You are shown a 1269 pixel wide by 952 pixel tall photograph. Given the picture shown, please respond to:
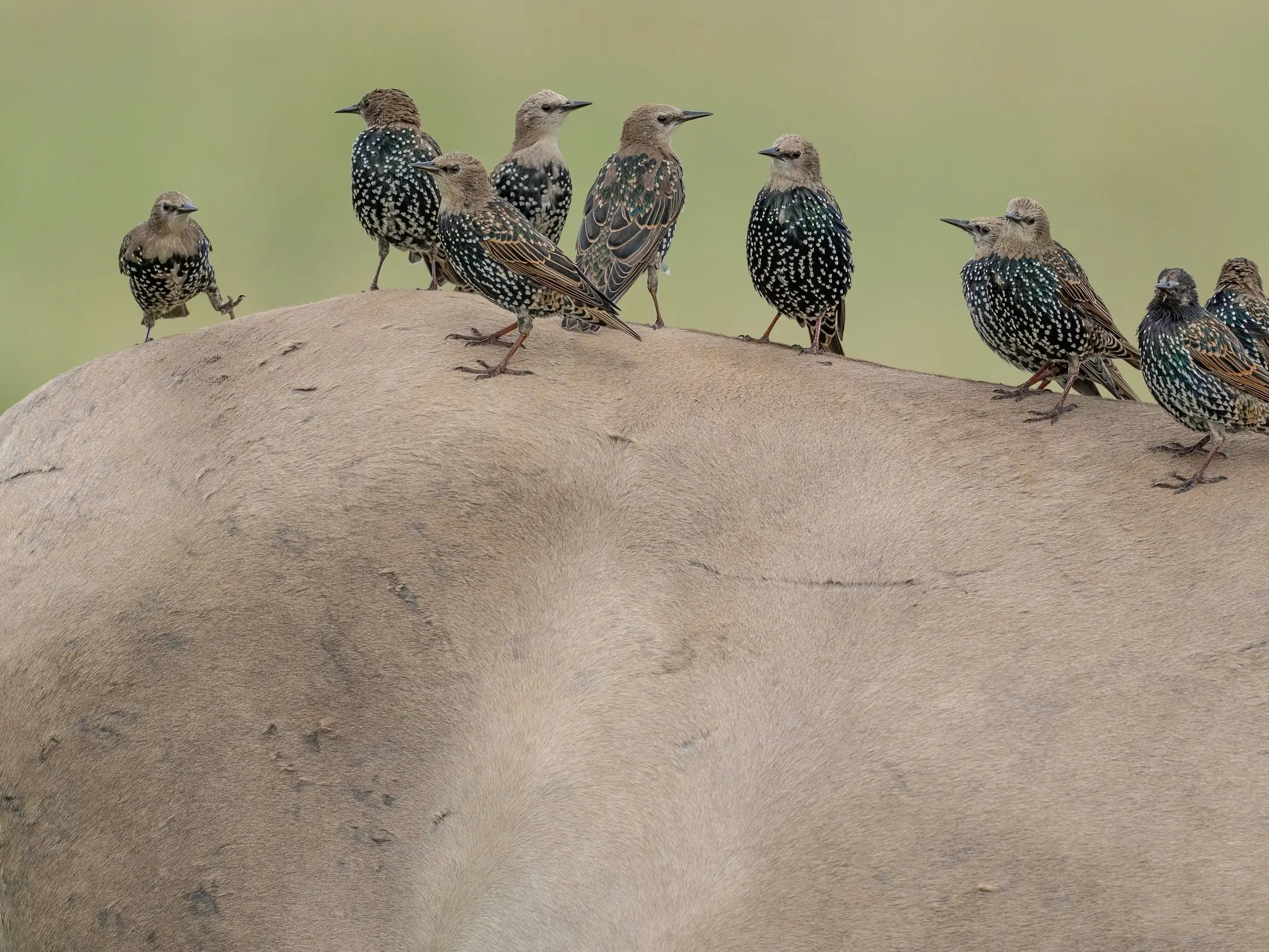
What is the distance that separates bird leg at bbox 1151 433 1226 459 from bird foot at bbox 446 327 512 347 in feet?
5.33

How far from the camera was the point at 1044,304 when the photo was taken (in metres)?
3.39

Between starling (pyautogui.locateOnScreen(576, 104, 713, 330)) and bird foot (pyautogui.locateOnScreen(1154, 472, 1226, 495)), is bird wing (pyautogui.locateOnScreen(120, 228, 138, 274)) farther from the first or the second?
bird foot (pyautogui.locateOnScreen(1154, 472, 1226, 495))

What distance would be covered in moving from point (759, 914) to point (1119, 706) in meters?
0.84

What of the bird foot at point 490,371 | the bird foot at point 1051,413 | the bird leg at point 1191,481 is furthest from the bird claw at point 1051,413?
the bird foot at point 490,371

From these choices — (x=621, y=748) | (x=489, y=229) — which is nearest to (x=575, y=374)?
(x=489, y=229)

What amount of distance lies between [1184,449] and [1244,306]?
0.41m

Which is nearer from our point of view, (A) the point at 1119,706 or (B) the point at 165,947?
(A) the point at 1119,706

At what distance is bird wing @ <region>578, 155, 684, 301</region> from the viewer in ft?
13.4

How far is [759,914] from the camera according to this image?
2.81 m

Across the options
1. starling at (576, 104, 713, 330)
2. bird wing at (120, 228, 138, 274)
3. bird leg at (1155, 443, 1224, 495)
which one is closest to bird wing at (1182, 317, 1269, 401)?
bird leg at (1155, 443, 1224, 495)

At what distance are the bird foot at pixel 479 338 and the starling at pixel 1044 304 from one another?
4.11 feet

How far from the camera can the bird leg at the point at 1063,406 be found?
3.36 meters

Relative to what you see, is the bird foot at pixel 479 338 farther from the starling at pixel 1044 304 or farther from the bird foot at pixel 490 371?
the starling at pixel 1044 304

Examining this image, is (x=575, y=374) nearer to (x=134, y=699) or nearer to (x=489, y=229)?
(x=489, y=229)
